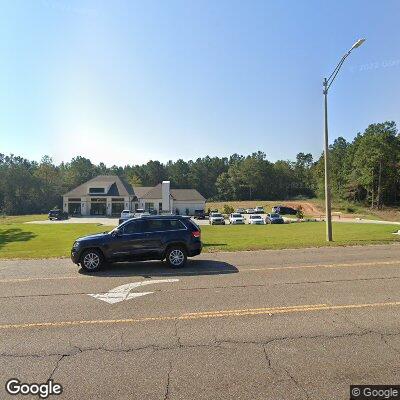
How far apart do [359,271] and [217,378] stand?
24.5 ft

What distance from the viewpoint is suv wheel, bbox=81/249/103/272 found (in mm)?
11297

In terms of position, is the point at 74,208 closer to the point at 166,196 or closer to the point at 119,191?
the point at 119,191

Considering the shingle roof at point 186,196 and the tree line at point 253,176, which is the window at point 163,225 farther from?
the tree line at point 253,176

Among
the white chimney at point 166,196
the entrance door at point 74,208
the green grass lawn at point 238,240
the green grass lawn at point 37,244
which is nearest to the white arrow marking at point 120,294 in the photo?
the green grass lawn at point 238,240

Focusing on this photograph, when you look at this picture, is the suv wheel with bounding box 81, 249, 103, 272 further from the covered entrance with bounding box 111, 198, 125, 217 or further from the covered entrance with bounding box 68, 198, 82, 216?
the covered entrance with bounding box 68, 198, 82, 216

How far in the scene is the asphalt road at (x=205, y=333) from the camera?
434 cm

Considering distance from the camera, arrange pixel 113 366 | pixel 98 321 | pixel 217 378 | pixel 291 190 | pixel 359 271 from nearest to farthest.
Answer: pixel 217 378 < pixel 113 366 < pixel 98 321 < pixel 359 271 < pixel 291 190

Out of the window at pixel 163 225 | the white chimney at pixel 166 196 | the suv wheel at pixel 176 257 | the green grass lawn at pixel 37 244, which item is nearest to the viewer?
the suv wheel at pixel 176 257

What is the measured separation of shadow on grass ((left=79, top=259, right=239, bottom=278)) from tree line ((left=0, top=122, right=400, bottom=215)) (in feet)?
267

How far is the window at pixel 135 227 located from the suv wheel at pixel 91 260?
1.12m

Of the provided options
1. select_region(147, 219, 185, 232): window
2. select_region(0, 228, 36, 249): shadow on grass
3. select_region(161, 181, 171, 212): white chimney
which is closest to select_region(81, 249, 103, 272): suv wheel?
select_region(147, 219, 185, 232): window

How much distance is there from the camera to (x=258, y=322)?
6.30 m

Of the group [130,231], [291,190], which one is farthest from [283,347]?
[291,190]

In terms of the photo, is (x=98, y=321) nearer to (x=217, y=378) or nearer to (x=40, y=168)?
(x=217, y=378)
